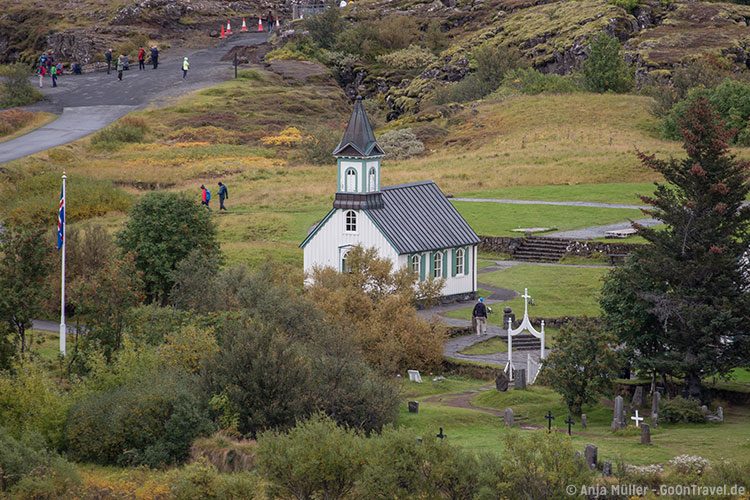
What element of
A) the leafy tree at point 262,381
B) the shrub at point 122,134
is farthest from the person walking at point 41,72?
the leafy tree at point 262,381

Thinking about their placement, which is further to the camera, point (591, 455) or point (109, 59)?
point (109, 59)

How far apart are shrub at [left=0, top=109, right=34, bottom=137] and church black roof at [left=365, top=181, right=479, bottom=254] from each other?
42.4 m

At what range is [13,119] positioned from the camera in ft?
→ 341

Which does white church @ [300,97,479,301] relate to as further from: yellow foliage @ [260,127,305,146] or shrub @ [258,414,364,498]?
yellow foliage @ [260,127,305,146]

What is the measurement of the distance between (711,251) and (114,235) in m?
28.5

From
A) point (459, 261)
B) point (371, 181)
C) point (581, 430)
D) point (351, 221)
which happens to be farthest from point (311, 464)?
point (459, 261)

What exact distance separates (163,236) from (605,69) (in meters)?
57.1

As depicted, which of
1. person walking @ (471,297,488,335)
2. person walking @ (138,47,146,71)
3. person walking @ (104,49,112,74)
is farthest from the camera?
person walking @ (104,49,112,74)

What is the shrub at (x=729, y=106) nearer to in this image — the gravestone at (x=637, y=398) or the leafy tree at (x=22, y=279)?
the gravestone at (x=637, y=398)

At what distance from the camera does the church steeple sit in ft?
205

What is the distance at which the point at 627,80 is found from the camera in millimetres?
113875

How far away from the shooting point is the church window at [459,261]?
211ft

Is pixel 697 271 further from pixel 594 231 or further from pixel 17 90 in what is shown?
pixel 17 90

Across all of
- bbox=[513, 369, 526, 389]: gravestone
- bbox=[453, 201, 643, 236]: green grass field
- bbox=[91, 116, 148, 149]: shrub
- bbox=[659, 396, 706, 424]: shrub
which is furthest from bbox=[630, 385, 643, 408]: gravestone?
bbox=[91, 116, 148, 149]: shrub
